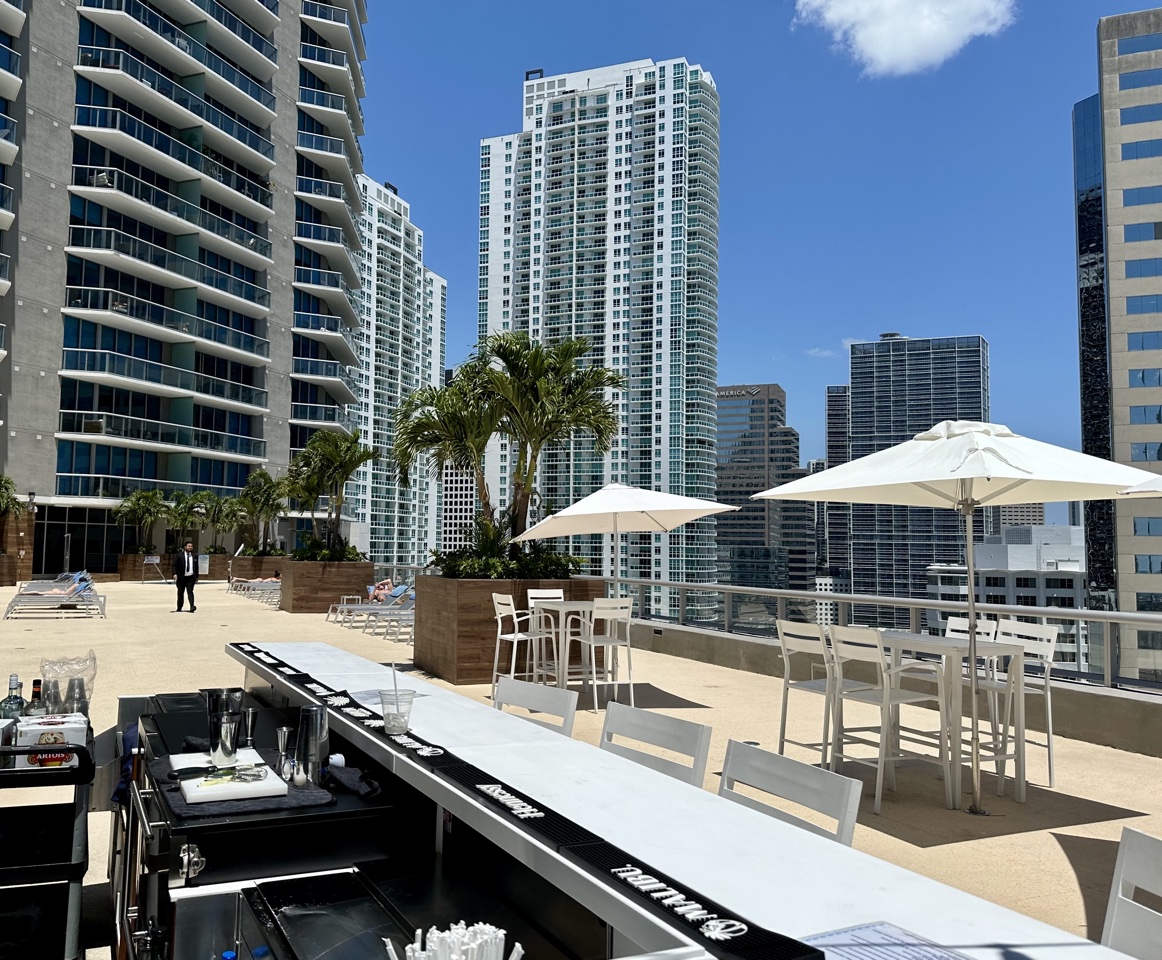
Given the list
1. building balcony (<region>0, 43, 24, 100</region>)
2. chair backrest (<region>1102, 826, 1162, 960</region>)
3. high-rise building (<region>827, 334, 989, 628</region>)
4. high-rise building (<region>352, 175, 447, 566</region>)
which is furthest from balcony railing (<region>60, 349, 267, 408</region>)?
high-rise building (<region>827, 334, 989, 628</region>)

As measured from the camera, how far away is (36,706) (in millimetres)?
3498

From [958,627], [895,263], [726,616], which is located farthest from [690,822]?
[895,263]

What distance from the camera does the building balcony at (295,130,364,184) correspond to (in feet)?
161

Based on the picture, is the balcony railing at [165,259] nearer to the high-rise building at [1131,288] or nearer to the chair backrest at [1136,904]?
the chair backrest at [1136,904]

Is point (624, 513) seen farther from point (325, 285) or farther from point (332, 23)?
point (332, 23)

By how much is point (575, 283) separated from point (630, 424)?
1501cm

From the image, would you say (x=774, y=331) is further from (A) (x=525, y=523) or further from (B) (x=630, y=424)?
(A) (x=525, y=523)

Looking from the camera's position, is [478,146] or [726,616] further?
[478,146]

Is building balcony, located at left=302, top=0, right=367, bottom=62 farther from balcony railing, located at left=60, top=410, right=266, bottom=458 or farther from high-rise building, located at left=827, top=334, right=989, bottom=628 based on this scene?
high-rise building, located at left=827, top=334, right=989, bottom=628

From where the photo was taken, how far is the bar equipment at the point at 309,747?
2.68 meters

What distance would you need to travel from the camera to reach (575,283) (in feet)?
294

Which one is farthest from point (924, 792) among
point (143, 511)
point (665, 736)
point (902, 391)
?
point (902, 391)

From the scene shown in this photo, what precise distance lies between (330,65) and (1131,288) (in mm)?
63055

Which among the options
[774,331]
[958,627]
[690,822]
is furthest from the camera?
[774,331]
